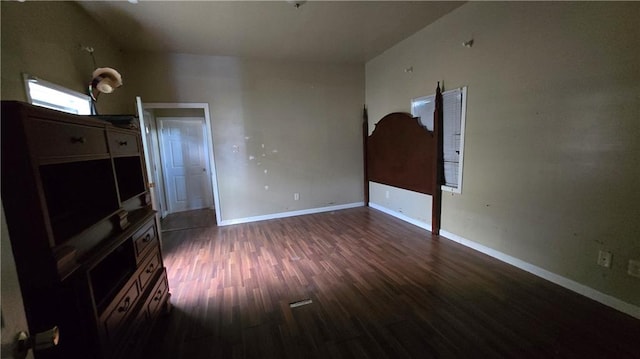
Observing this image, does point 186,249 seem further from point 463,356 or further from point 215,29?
point 463,356

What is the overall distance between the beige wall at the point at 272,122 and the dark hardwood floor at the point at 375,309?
1.50m

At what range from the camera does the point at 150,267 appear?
1.84m

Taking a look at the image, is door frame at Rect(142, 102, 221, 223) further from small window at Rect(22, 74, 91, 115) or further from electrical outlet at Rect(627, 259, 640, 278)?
electrical outlet at Rect(627, 259, 640, 278)

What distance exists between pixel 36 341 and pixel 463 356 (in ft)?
6.40

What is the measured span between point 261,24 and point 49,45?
6.34ft

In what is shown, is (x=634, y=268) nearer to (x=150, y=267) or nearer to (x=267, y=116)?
(x=150, y=267)

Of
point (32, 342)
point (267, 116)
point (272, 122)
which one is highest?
point (267, 116)

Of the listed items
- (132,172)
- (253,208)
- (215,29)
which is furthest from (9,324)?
(253,208)

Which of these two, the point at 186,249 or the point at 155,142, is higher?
the point at 155,142

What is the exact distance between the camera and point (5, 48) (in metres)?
1.56

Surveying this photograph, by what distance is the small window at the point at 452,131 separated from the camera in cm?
299

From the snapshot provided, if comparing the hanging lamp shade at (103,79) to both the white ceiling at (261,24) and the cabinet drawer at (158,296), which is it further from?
the cabinet drawer at (158,296)

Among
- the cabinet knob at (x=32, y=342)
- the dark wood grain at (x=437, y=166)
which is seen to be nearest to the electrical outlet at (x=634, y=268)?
the dark wood grain at (x=437, y=166)

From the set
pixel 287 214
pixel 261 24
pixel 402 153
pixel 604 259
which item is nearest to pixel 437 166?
pixel 402 153
